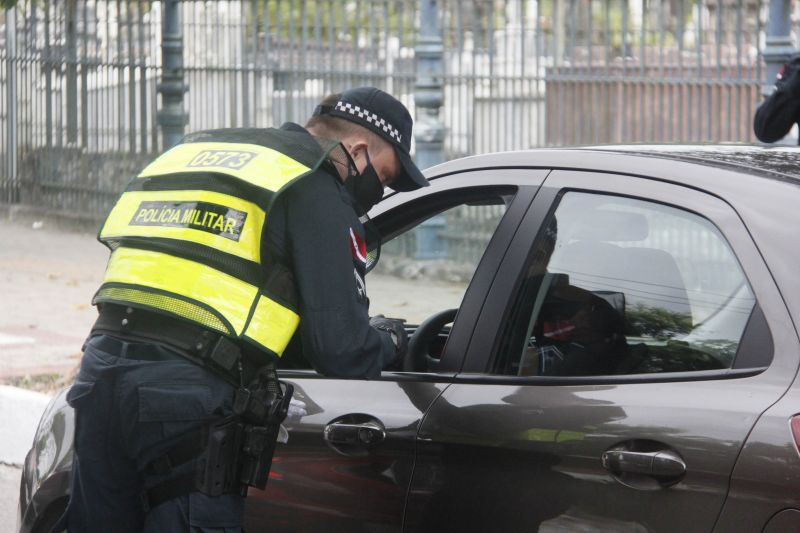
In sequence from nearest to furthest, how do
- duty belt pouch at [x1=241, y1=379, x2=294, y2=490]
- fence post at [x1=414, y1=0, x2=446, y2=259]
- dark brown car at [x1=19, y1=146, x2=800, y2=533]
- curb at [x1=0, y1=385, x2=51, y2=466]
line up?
dark brown car at [x1=19, y1=146, x2=800, y2=533] → duty belt pouch at [x1=241, y1=379, x2=294, y2=490] → curb at [x1=0, y1=385, x2=51, y2=466] → fence post at [x1=414, y1=0, x2=446, y2=259]

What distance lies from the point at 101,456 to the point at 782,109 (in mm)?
3984

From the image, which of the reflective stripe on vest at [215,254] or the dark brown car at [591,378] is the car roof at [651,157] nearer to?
the dark brown car at [591,378]

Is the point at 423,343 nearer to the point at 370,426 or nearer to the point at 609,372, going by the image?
the point at 370,426

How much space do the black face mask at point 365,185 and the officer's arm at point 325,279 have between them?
0.21m

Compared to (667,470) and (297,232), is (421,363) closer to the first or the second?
(297,232)

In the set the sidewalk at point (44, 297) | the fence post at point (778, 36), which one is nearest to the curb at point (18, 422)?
the sidewalk at point (44, 297)

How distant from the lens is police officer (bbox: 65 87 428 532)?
2900mm

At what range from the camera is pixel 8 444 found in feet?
22.4

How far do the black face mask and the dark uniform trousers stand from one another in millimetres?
587

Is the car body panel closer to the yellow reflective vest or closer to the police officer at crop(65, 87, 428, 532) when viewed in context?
the police officer at crop(65, 87, 428, 532)

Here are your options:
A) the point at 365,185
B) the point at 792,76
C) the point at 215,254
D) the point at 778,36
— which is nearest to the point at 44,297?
the point at 778,36

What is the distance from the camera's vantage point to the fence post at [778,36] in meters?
8.65

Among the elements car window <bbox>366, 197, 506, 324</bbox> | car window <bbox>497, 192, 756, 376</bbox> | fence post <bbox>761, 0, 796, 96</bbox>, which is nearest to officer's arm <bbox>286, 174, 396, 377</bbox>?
car window <bbox>497, 192, 756, 376</bbox>

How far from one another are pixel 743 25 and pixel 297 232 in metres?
7.06
